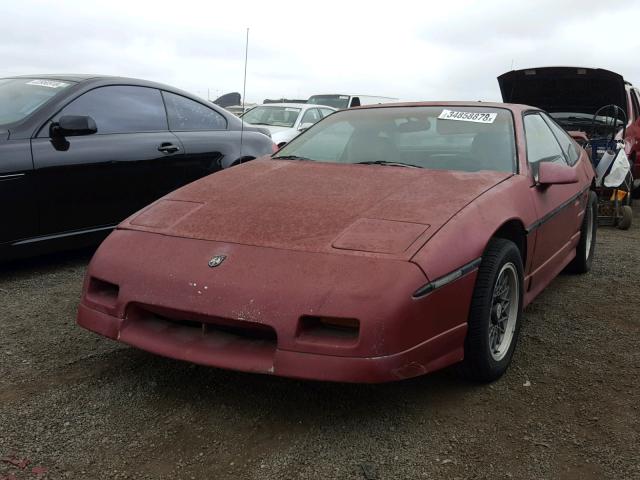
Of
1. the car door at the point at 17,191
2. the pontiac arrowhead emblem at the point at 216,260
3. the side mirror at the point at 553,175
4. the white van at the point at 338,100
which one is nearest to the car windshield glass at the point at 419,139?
the side mirror at the point at 553,175

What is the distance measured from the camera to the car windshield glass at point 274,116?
10.9 m

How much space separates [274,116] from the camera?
11.1 m

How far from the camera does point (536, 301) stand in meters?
3.96

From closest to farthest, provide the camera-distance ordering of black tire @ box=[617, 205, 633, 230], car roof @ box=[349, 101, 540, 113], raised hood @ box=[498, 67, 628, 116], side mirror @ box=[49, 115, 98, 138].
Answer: car roof @ box=[349, 101, 540, 113] → side mirror @ box=[49, 115, 98, 138] → black tire @ box=[617, 205, 633, 230] → raised hood @ box=[498, 67, 628, 116]

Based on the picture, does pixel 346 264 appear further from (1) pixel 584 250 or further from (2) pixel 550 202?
(1) pixel 584 250

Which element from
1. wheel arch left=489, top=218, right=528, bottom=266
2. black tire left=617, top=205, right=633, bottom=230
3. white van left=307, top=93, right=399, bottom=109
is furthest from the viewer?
white van left=307, top=93, right=399, bottom=109

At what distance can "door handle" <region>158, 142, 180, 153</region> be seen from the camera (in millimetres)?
4699

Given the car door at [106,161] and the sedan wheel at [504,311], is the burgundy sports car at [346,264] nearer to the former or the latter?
the sedan wheel at [504,311]

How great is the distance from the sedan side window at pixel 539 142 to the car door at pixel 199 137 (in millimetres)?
2461

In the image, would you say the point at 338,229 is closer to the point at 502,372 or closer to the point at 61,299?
the point at 502,372

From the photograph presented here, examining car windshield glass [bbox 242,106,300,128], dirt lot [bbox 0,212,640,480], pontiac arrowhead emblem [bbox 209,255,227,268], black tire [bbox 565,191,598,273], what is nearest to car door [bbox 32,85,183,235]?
dirt lot [bbox 0,212,640,480]

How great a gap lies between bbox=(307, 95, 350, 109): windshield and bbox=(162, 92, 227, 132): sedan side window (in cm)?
1243

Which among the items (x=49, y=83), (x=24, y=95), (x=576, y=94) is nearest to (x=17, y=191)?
(x=24, y=95)

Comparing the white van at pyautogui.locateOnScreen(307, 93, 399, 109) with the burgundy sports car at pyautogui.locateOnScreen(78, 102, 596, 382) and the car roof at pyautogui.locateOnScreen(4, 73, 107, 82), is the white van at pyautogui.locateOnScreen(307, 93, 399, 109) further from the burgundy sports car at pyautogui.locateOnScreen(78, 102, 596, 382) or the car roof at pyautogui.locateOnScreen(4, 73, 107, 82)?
the burgundy sports car at pyautogui.locateOnScreen(78, 102, 596, 382)
